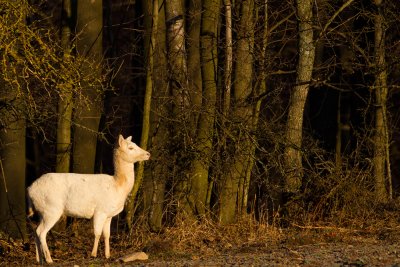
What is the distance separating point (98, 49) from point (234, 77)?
9.02ft

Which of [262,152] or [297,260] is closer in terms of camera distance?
[297,260]

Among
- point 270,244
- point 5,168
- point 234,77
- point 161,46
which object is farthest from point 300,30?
point 5,168

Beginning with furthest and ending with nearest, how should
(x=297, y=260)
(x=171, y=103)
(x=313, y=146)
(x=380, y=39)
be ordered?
(x=380, y=39) < (x=313, y=146) < (x=171, y=103) < (x=297, y=260)

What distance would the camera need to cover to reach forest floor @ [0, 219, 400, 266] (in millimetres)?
15961

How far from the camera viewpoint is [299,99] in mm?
21656

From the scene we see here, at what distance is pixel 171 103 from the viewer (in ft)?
66.1

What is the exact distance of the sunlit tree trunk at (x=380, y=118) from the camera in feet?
73.7

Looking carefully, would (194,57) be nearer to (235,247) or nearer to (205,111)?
(205,111)

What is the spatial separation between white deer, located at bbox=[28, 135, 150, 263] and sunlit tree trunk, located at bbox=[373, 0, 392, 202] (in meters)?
6.57

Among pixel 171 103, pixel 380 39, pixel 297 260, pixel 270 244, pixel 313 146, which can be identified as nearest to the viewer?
pixel 297 260

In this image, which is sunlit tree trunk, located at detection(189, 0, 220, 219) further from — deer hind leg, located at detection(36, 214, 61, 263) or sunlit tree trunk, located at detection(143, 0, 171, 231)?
deer hind leg, located at detection(36, 214, 61, 263)

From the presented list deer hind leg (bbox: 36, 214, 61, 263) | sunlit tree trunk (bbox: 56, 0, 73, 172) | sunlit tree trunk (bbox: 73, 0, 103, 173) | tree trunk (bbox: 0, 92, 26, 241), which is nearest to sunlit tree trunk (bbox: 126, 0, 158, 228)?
sunlit tree trunk (bbox: 73, 0, 103, 173)

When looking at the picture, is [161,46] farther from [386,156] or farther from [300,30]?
[386,156]

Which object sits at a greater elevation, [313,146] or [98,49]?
[98,49]
